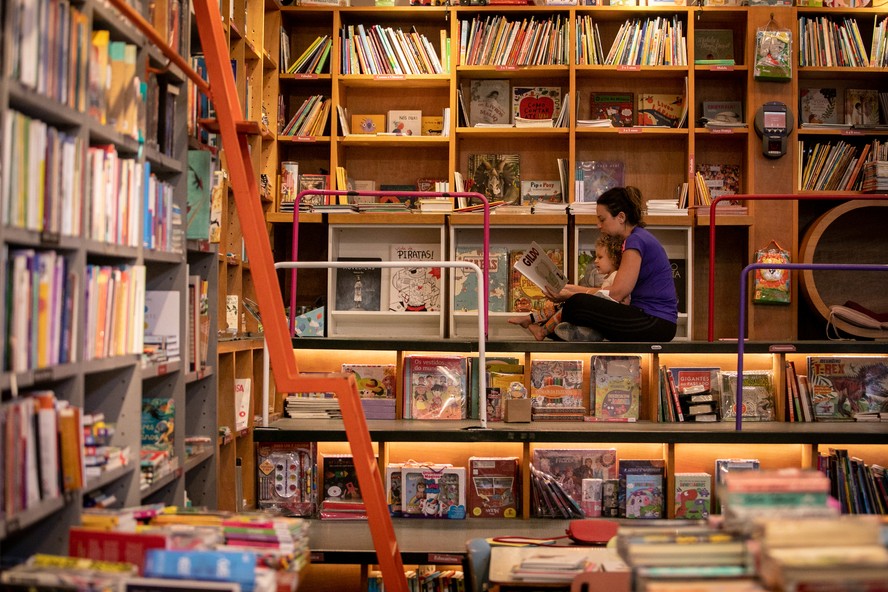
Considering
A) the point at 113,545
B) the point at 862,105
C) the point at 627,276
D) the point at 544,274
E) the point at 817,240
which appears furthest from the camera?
the point at 862,105

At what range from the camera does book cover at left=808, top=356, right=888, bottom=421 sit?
14.7ft

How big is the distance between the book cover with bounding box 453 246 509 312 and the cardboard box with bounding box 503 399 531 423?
1.82 meters

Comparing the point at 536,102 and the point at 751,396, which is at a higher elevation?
the point at 536,102

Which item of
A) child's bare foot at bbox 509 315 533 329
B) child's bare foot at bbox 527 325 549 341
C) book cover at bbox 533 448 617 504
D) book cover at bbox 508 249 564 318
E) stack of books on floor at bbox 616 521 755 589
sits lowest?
book cover at bbox 533 448 617 504

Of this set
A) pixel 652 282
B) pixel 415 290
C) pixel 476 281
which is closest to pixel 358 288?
pixel 415 290

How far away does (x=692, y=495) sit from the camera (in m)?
4.05

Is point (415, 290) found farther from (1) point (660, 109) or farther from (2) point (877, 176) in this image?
(2) point (877, 176)

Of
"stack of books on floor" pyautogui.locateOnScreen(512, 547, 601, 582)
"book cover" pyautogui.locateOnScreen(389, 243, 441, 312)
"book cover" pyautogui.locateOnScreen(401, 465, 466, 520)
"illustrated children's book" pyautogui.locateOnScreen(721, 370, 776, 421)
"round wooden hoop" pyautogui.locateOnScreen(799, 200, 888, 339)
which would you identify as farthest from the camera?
"book cover" pyautogui.locateOnScreen(389, 243, 441, 312)

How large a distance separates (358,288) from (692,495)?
111 inches

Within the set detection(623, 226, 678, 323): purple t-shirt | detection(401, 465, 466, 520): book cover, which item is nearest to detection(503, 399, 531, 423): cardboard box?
detection(401, 465, 466, 520): book cover

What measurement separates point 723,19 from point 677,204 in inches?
56.7

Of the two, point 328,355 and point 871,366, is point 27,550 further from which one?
point 871,366

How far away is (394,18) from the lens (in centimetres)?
653

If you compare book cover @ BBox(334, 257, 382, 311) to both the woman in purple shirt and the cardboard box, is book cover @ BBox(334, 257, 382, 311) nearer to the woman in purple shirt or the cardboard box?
the woman in purple shirt
